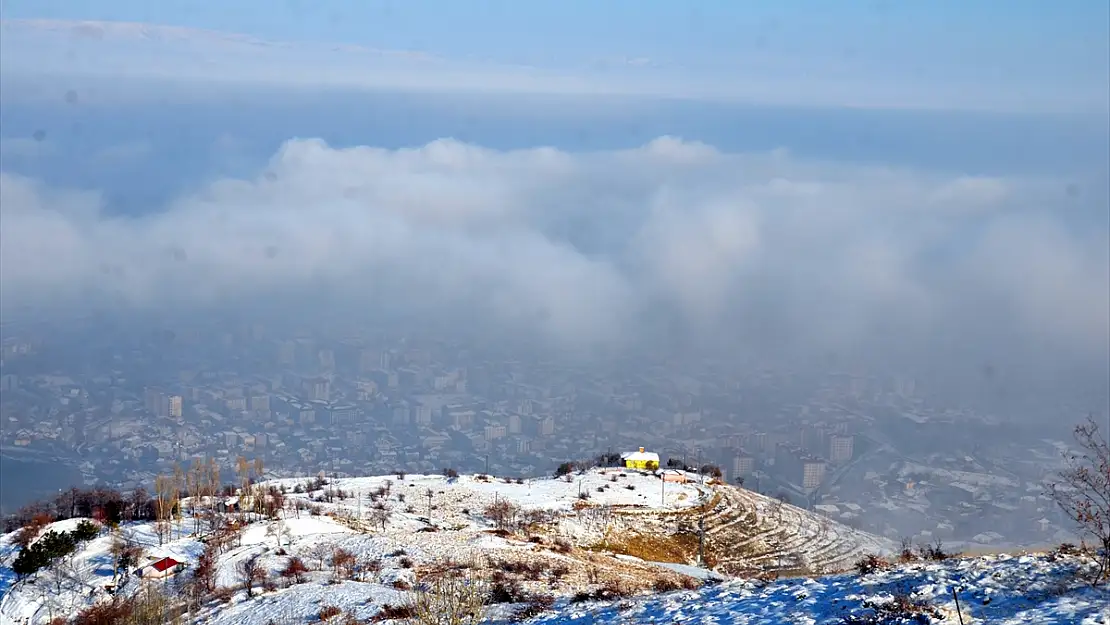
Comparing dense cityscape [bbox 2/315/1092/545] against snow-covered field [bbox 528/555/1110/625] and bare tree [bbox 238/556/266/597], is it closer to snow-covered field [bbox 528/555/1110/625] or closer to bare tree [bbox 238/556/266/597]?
bare tree [bbox 238/556/266/597]

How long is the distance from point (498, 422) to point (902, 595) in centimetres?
8310

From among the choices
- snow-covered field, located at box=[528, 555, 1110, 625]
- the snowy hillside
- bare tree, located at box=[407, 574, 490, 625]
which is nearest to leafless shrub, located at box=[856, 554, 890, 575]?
snow-covered field, located at box=[528, 555, 1110, 625]

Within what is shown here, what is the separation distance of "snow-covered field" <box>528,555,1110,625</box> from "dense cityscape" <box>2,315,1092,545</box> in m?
37.9

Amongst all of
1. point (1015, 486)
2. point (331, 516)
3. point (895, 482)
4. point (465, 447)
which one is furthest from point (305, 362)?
point (331, 516)

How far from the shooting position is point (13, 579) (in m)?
18.3

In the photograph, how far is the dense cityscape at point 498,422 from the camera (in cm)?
6384

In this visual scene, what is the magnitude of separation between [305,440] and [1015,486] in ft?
201

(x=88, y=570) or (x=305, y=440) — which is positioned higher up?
(x=88, y=570)

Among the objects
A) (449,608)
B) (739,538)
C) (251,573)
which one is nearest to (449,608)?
(449,608)

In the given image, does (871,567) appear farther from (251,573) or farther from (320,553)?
(320,553)

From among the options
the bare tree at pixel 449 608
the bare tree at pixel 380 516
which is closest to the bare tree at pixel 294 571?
the bare tree at pixel 380 516

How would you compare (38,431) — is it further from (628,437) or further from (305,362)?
(628,437)

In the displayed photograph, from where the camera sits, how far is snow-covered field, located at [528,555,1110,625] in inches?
360

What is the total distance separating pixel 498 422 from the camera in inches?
3627
